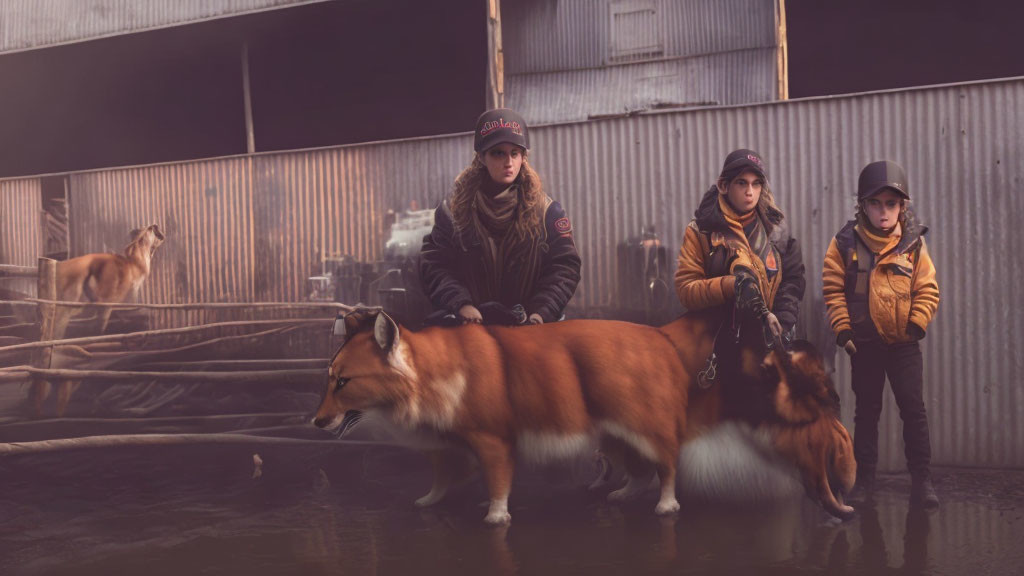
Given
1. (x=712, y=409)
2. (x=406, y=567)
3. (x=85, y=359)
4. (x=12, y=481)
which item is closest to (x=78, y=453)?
(x=12, y=481)

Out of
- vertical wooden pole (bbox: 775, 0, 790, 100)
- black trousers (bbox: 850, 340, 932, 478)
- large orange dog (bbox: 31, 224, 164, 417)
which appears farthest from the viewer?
vertical wooden pole (bbox: 775, 0, 790, 100)

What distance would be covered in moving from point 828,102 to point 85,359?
721 cm

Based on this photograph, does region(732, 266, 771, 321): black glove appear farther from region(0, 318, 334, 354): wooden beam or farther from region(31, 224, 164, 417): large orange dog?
region(31, 224, 164, 417): large orange dog

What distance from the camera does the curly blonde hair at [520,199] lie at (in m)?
4.46

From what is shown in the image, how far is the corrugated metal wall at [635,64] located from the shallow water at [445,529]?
5.28 m

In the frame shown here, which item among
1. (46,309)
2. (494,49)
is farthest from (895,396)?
(46,309)

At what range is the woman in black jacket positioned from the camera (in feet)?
14.6

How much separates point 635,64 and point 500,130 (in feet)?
18.7

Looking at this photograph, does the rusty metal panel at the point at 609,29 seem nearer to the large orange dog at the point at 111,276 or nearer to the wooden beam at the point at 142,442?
the large orange dog at the point at 111,276

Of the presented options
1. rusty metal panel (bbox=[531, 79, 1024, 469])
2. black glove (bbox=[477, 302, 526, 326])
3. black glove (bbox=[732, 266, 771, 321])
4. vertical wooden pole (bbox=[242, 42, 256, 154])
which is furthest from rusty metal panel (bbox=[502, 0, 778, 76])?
black glove (bbox=[477, 302, 526, 326])

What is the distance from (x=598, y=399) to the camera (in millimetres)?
4188

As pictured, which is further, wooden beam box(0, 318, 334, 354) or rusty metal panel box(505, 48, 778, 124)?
rusty metal panel box(505, 48, 778, 124)

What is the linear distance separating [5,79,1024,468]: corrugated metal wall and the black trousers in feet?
4.15

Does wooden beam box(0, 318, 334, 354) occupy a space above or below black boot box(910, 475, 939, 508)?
above
